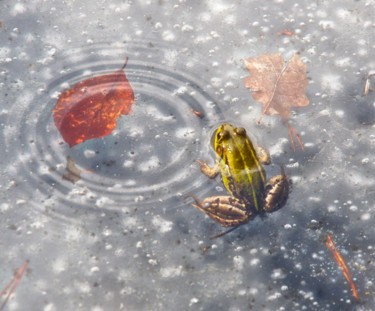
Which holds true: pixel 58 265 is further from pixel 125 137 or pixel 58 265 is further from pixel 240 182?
pixel 240 182

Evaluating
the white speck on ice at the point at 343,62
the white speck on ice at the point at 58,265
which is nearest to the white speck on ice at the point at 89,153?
the white speck on ice at the point at 58,265

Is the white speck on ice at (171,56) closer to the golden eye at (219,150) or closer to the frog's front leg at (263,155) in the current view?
the golden eye at (219,150)

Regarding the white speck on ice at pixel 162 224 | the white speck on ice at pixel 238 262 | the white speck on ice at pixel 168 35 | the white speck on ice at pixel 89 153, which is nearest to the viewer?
the white speck on ice at pixel 238 262

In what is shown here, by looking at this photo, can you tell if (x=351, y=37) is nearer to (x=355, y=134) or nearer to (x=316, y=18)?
(x=316, y=18)

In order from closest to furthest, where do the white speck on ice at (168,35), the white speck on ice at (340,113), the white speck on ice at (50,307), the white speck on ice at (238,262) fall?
the white speck on ice at (50,307) → the white speck on ice at (238,262) → the white speck on ice at (340,113) → the white speck on ice at (168,35)

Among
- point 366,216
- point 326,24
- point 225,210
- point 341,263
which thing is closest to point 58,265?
point 225,210

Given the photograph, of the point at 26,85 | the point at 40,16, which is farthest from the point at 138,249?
the point at 40,16
